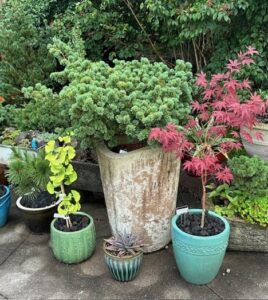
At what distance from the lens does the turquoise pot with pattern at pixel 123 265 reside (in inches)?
105

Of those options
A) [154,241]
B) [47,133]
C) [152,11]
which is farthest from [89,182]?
[152,11]

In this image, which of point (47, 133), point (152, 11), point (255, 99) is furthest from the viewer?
point (47, 133)

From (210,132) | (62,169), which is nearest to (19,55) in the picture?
(62,169)

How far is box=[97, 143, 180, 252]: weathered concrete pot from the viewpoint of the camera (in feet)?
9.02

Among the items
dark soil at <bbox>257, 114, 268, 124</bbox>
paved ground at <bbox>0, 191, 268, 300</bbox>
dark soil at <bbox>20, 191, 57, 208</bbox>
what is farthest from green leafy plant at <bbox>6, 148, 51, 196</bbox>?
dark soil at <bbox>257, 114, 268, 124</bbox>

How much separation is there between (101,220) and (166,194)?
900 millimetres

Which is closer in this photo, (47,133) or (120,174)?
(120,174)

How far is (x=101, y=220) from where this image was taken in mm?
3566

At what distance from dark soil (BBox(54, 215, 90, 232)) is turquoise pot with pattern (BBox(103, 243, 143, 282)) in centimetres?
35

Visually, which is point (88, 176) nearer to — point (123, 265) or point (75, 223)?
point (75, 223)

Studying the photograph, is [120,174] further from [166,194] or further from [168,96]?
[168,96]

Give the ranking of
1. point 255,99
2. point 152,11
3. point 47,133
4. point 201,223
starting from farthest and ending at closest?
1. point 47,133
2. point 152,11
3. point 201,223
4. point 255,99

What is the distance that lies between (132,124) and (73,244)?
990mm

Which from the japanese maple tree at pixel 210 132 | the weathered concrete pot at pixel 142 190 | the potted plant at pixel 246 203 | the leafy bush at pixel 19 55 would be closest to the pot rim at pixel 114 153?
the weathered concrete pot at pixel 142 190
